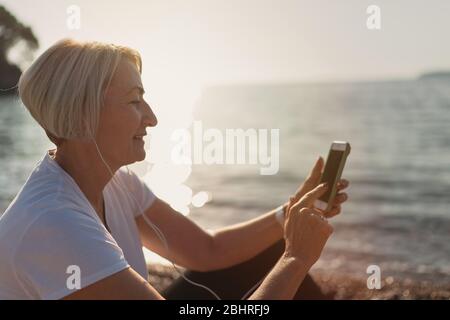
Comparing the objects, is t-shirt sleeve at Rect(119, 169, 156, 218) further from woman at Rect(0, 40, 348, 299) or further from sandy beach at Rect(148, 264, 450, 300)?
sandy beach at Rect(148, 264, 450, 300)

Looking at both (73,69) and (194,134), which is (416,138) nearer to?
(194,134)

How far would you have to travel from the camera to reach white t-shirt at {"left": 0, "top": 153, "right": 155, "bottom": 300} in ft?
6.70

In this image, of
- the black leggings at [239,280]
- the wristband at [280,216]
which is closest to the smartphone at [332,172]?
the wristband at [280,216]

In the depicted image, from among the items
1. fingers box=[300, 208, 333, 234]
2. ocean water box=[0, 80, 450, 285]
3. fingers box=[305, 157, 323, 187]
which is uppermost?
fingers box=[300, 208, 333, 234]

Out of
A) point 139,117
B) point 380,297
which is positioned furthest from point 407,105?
point 139,117

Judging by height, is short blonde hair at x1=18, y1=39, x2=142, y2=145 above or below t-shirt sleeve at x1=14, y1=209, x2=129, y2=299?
above

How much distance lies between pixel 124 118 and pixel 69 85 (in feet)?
0.98

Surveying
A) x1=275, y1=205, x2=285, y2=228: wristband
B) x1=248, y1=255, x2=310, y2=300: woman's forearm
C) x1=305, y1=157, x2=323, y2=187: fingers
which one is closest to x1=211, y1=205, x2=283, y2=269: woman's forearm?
x1=275, y1=205, x2=285, y2=228: wristband

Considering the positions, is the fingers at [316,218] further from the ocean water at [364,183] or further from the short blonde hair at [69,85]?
the ocean water at [364,183]

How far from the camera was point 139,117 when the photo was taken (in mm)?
2531

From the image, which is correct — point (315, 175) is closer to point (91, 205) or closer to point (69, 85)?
point (91, 205)

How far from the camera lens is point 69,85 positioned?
7.37 feet

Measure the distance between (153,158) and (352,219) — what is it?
7664mm

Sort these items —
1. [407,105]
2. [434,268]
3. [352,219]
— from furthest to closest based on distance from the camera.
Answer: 1. [407,105]
2. [352,219]
3. [434,268]
